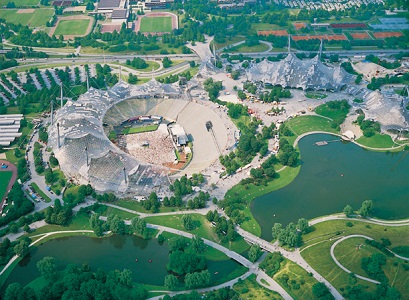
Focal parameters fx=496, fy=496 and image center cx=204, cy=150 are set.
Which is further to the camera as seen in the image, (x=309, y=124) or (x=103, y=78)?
(x=103, y=78)

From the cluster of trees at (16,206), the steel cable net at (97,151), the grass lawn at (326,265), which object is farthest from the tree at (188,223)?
the cluster of trees at (16,206)

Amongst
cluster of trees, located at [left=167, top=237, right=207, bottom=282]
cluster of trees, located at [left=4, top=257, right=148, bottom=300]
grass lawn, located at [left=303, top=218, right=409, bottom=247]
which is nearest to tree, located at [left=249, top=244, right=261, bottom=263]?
cluster of trees, located at [left=167, top=237, right=207, bottom=282]

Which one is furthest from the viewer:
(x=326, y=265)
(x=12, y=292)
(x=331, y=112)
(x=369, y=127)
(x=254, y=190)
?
(x=331, y=112)

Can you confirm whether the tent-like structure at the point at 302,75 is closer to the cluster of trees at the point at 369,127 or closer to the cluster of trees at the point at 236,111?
the cluster of trees at the point at 236,111

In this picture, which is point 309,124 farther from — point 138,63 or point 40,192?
point 40,192

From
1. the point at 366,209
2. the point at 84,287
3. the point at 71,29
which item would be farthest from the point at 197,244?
the point at 71,29

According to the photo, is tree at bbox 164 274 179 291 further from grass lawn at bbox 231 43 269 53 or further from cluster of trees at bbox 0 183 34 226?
grass lawn at bbox 231 43 269 53
